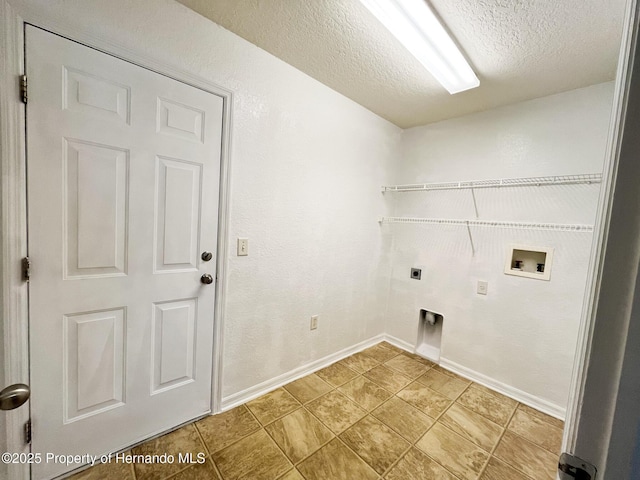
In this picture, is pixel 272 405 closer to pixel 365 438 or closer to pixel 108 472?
pixel 365 438

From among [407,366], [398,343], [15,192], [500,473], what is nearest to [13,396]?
[15,192]

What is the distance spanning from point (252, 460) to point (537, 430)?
184 cm

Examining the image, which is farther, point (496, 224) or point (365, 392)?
point (496, 224)

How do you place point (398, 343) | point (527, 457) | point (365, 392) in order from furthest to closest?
1. point (398, 343)
2. point (365, 392)
3. point (527, 457)

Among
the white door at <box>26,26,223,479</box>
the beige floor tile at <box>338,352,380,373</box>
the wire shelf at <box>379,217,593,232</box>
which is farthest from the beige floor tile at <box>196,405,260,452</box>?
the wire shelf at <box>379,217,593,232</box>

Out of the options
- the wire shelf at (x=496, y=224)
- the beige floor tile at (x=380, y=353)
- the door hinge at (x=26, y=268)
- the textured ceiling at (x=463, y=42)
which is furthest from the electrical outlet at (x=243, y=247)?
the beige floor tile at (x=380, y=353)

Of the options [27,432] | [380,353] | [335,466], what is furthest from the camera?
[380,353]

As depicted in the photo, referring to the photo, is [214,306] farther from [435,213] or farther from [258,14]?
[435,213]

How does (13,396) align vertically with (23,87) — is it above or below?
below

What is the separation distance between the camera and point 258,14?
1.35m

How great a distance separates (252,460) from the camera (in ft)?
4.29

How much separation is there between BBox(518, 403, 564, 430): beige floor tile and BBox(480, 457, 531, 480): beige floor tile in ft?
2.11

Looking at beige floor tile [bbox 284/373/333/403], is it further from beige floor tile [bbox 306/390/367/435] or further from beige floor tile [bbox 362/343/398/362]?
beige floor tile [bbox 362/343/398/362]

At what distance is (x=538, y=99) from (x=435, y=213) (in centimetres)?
113
